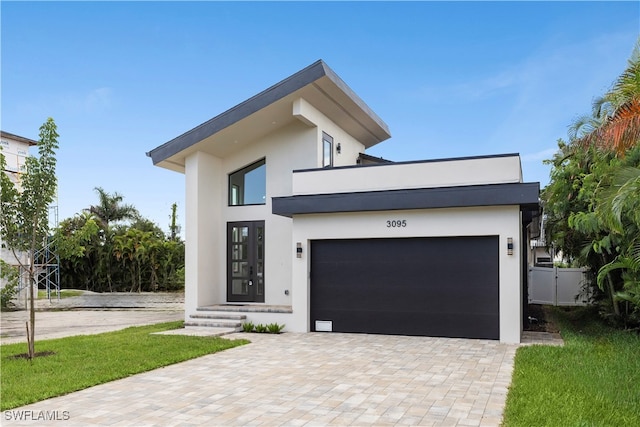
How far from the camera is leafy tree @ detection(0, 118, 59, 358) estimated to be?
947 cm

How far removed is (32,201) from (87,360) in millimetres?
3106

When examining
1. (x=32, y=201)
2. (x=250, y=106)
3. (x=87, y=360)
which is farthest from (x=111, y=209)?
(x=87, y=360)

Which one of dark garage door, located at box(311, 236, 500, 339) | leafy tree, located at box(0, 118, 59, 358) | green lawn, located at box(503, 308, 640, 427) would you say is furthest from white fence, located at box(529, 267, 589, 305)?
leafy tree, located at box(0, 118, 59, 358)

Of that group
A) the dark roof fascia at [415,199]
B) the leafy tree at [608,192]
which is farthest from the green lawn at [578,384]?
the dark roof fascia at [415,199]

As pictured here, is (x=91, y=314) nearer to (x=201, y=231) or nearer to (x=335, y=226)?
(x=201, y=231)

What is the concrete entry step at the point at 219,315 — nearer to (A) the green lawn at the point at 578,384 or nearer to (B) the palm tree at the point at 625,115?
(A) the green lawn at the point at 578,384

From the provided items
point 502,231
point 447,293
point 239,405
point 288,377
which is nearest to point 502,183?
point 502,231

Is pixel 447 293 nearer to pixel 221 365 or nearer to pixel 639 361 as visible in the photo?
pixel 639 361

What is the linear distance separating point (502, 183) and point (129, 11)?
38.5 feet

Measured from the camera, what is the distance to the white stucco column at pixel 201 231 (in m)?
14.2

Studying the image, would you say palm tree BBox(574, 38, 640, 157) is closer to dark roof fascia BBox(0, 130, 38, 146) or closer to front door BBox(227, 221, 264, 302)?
front door BBox(227, 221, 264, 302)

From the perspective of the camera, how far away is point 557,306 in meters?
19.6

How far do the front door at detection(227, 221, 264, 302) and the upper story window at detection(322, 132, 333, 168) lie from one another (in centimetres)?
260

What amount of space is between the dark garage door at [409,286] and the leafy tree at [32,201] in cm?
613
